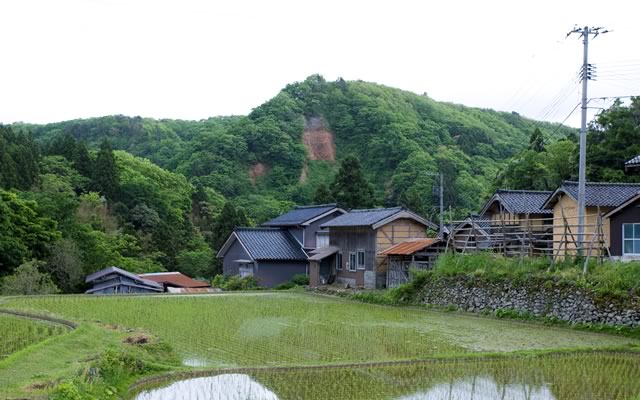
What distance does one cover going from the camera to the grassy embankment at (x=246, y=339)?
401 inches

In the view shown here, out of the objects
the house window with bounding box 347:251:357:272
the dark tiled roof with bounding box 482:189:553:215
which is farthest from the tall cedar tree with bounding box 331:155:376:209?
the dark tiled roof with bounding box 482:189:553:215

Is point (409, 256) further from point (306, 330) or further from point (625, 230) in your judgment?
point (306, 330)

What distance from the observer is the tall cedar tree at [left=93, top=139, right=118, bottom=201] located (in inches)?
→ 1941

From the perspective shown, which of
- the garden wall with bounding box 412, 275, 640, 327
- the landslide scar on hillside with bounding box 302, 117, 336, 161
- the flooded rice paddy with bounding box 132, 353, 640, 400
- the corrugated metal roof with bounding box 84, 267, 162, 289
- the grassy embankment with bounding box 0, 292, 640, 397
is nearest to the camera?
the flooded rice paddy with bounding box 132, 353, 640, 400

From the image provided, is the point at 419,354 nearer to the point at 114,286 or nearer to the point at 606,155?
the point at 606,155

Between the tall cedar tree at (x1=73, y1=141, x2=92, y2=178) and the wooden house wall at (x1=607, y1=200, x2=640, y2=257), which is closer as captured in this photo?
the wooden house wall at (x1=607, y1=200, x2=640, y2=257)

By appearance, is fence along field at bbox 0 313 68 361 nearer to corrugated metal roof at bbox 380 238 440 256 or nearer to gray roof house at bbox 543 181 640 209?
corrugated metal roof at bbox 380 238 440 256

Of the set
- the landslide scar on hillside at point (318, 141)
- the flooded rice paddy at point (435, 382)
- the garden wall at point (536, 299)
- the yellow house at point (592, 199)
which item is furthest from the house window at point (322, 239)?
the landslide scar on hillside at point (318, 141)

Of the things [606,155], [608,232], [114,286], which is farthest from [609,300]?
[114,286]

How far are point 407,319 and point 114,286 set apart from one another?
21.7 meters

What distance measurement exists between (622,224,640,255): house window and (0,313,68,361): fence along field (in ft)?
54.9

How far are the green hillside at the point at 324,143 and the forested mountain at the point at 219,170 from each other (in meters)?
0.15

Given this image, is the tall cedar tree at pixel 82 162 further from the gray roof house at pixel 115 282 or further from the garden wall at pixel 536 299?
the garden wall at pixel 536 299

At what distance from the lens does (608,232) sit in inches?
891
